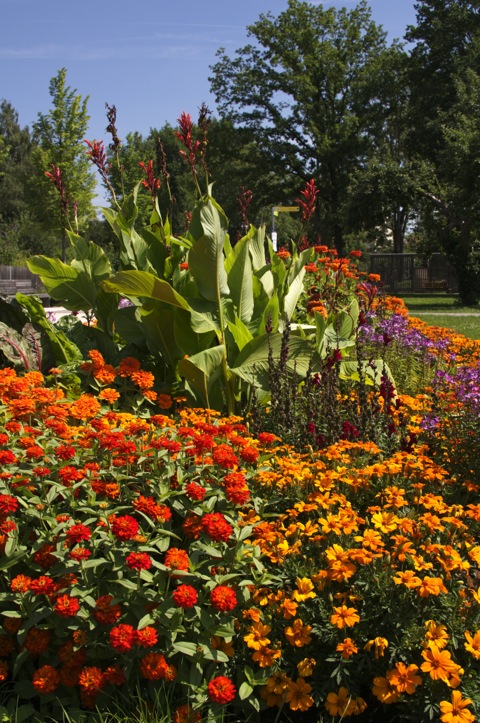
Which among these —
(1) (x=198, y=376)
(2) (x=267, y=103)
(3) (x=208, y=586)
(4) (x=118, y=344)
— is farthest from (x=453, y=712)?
(2) (x=267, y=103)

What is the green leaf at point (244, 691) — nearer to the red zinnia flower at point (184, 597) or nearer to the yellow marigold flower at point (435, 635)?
the red zinnia flower at point (184, 597)

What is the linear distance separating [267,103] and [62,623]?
3684 cm

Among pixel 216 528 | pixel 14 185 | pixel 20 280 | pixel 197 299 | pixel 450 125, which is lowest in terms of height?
pixel 216 528

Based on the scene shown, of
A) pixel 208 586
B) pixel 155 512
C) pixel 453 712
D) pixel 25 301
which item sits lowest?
pixel 453 712

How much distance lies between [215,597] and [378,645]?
475 mm

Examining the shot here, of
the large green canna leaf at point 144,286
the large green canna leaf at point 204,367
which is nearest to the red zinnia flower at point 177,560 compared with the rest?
the large green canna leaf at point 204,367

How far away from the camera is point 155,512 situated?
212 centimetres

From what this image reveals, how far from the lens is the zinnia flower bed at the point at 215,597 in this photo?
196 cm

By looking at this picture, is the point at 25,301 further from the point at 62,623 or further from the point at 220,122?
the point at 220,122

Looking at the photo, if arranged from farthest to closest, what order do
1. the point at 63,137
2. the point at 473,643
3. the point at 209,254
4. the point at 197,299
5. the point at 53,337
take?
the point at 63,137 → the point at 53,337 → the point at 197,299 → the point at 209,254 → the point at 473,643

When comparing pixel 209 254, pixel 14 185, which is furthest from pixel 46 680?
pixel 14 185

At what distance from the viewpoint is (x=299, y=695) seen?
200cm

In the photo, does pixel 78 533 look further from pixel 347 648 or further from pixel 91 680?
pixel 347 648

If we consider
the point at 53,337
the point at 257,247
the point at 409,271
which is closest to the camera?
the point at 53,337
